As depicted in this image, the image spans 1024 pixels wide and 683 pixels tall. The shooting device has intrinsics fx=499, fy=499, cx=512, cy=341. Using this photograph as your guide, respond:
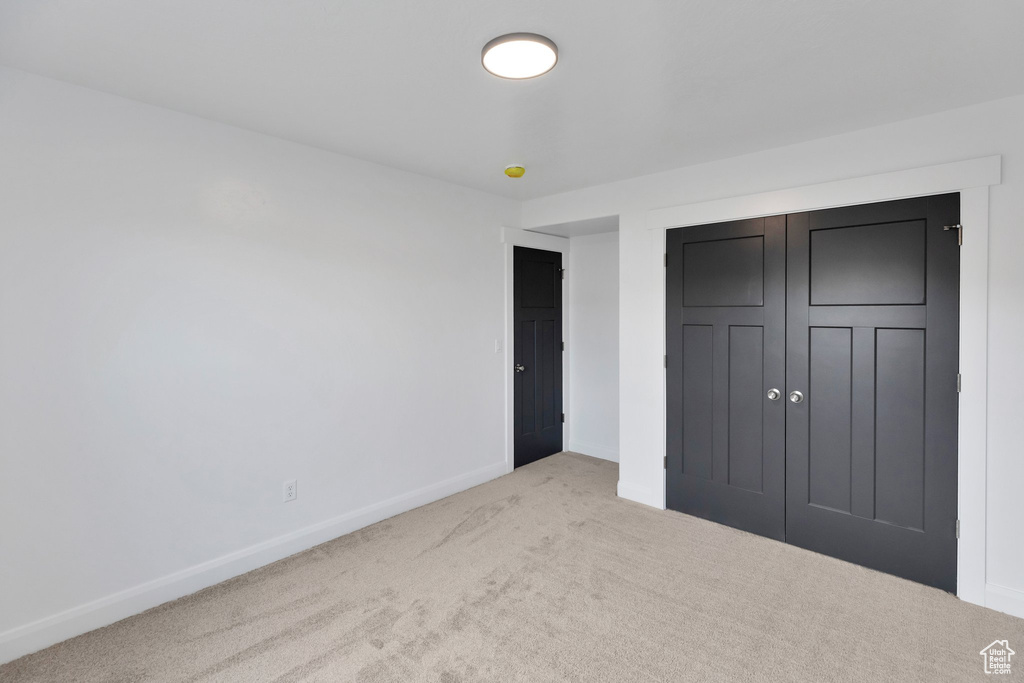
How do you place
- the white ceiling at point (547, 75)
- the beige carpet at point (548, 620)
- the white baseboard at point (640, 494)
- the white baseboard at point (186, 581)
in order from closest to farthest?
1. the white ceiling at point (547, 75)
2. the beige carpet at point (548, 620)
3. the white baseboard at point (186, 581)
4. the white baseboard at point (640, 494)

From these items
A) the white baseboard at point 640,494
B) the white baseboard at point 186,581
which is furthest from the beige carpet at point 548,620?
the white baseboard at point 640,494

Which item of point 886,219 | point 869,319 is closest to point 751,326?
point 869,319

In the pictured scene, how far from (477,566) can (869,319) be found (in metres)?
2.57

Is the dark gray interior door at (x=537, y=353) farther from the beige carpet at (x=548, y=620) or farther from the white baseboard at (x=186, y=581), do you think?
the beige carpet at (x=548, y=620)

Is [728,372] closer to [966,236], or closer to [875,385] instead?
[875,385]

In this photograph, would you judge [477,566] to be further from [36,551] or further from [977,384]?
[977,384]

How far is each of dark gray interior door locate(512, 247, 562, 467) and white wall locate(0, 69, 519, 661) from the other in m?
1.00

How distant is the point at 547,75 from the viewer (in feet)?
6.89

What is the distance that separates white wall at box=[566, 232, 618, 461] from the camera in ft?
15.6

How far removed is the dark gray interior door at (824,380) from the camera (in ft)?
8.44

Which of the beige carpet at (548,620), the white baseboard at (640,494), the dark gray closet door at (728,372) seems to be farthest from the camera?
the white baseboard at (640,494)

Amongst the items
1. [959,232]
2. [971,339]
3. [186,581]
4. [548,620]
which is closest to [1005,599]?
[971,339]

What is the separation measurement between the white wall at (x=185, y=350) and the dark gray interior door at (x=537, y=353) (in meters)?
1.00

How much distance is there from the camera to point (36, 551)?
2168 millimetres
